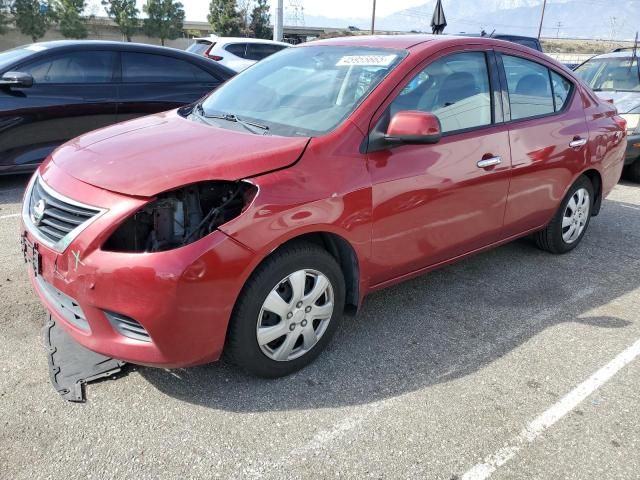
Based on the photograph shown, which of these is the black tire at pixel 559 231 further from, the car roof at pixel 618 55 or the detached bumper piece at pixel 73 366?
the car roof at pixel 618 55

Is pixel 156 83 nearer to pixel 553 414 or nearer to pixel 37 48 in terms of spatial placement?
pixel 37 48

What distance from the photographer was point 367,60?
128 inches

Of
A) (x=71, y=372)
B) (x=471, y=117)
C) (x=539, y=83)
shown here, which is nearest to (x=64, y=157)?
(x=71, y=372)

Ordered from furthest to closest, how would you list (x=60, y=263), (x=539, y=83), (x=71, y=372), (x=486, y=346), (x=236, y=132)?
(x=539, y=83) → (x=486, y=346) → (x=236, y=132) → (x=71, y=372) → (x=60, y=263)

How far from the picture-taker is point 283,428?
2.43 metres

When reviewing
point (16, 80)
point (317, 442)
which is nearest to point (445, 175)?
point (317, 442)

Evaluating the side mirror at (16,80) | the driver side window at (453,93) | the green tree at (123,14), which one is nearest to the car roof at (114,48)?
the side mirror at (16,80)

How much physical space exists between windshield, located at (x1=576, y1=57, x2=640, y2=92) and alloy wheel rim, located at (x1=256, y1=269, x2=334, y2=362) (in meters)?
7.29

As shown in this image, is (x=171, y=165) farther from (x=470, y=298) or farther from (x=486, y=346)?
(x=470, y=298)

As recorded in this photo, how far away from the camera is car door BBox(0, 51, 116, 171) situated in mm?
5477

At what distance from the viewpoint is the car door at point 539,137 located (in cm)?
372

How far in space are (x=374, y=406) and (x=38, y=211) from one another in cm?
183

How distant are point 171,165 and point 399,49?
162cm

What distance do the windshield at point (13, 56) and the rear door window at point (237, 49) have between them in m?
6.46
